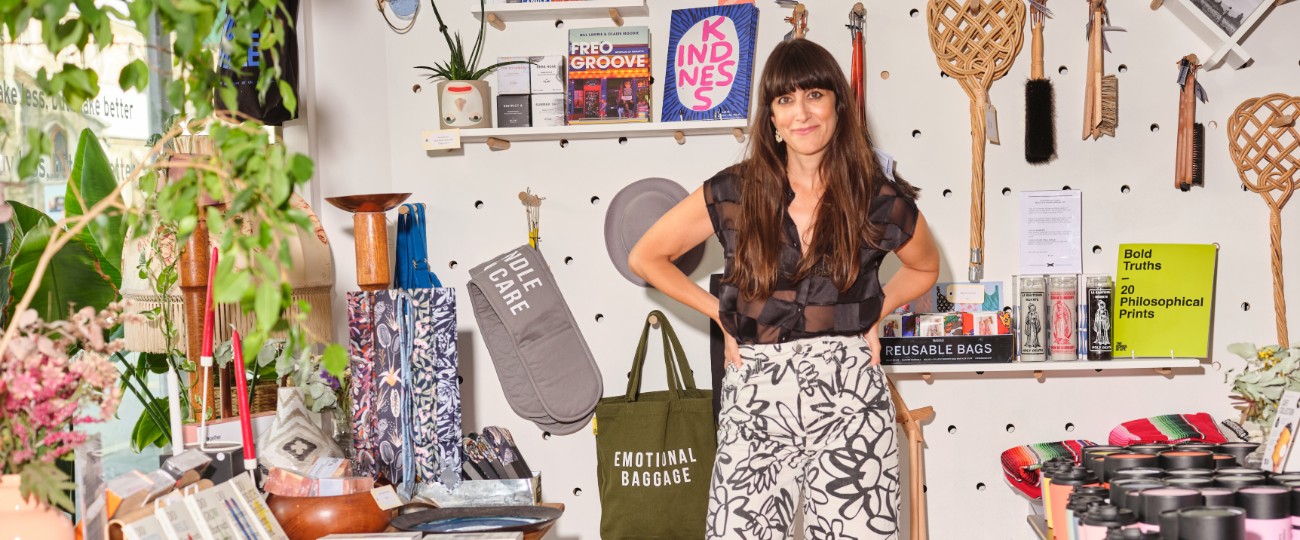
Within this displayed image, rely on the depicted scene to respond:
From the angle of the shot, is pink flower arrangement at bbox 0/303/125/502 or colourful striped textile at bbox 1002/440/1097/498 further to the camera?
colourful striped textile at bbox 1002/440/1097/498

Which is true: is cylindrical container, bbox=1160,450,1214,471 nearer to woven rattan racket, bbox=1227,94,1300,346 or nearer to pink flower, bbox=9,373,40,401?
woven rattan racket, bbox=1227,94,1300,346

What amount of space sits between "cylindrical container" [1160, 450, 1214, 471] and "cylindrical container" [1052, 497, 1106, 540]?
0.20 m

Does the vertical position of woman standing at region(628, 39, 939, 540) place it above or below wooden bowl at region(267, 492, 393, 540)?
above

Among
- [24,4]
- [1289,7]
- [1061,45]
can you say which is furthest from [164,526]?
[1289,7]

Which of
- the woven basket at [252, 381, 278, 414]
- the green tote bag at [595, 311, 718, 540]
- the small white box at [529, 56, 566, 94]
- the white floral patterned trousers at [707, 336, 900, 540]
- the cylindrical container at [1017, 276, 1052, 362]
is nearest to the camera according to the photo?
the white floral patterned trousers at [707, 336, 900, 540]

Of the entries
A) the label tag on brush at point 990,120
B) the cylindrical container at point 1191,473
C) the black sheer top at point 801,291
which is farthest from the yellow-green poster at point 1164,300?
the cylindrical container at point 1191,473

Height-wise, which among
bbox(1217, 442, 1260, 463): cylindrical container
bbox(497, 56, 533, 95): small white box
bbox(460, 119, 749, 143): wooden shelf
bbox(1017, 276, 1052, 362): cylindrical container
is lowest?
bbox(1217, 442, 1260, 463): cylindrical container

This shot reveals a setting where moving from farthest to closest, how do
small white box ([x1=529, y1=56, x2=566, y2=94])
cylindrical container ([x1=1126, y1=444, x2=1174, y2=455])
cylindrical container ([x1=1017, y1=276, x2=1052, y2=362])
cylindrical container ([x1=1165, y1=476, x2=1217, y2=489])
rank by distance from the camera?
small white box ([x1=529, y1=56, x2=566, y2=94])
cylindrical container ([x1=1017, y1=276, x2=1052, y2=362])
cylindrical container ([x1=1126, y1=444, x2=1174, y2=455])
cylindrical container ([x1=1165, y1=476, x2=1217, y2=489])

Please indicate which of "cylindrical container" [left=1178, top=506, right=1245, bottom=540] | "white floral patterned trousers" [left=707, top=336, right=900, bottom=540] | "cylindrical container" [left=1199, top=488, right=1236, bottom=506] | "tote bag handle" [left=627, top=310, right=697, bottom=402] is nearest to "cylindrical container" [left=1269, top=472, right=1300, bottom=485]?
"cylindrical container" [left=1199, top=488, right=1236, bottom=506]

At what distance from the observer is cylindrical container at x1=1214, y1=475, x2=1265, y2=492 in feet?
4.34

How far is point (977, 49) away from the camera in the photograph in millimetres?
2668

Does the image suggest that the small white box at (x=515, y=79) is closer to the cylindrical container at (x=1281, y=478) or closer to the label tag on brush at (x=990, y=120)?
the label tag on brush at (x=990, y=120)

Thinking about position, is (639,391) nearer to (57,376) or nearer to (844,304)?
(844,304)

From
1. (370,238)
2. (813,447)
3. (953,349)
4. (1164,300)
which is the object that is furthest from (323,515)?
(1164,300)
